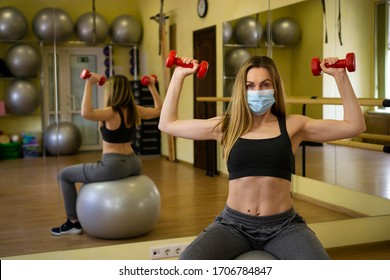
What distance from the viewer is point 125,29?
3650 mm

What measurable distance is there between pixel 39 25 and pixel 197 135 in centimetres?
167

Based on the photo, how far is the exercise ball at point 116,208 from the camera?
3.45 m

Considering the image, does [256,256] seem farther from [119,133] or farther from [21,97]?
[21,97]

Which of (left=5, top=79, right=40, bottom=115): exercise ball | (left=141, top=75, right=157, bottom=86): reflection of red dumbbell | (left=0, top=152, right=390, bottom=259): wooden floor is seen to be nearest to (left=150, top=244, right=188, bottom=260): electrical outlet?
(left=0, top=152, right=390, bottom=259): wooden floor

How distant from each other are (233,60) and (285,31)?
1.64 ft

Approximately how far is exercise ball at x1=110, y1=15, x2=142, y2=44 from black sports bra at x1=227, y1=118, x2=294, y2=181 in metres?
1.68

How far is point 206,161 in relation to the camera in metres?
3.94

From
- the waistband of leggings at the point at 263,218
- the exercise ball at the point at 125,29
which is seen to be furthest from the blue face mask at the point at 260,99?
the exercise ball at the point at 125,29

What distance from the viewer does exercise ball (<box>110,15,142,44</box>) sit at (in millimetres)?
3641

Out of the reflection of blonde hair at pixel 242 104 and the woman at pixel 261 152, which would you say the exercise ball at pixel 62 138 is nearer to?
the woman at pixel 261 152

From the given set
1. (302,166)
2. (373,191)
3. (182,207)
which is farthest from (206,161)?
(373,191)

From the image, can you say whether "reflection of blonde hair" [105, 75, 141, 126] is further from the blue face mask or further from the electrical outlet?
the blue face mask

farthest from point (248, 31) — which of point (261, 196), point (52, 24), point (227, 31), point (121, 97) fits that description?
point (261, 196)

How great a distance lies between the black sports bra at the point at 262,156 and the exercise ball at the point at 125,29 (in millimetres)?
1681
